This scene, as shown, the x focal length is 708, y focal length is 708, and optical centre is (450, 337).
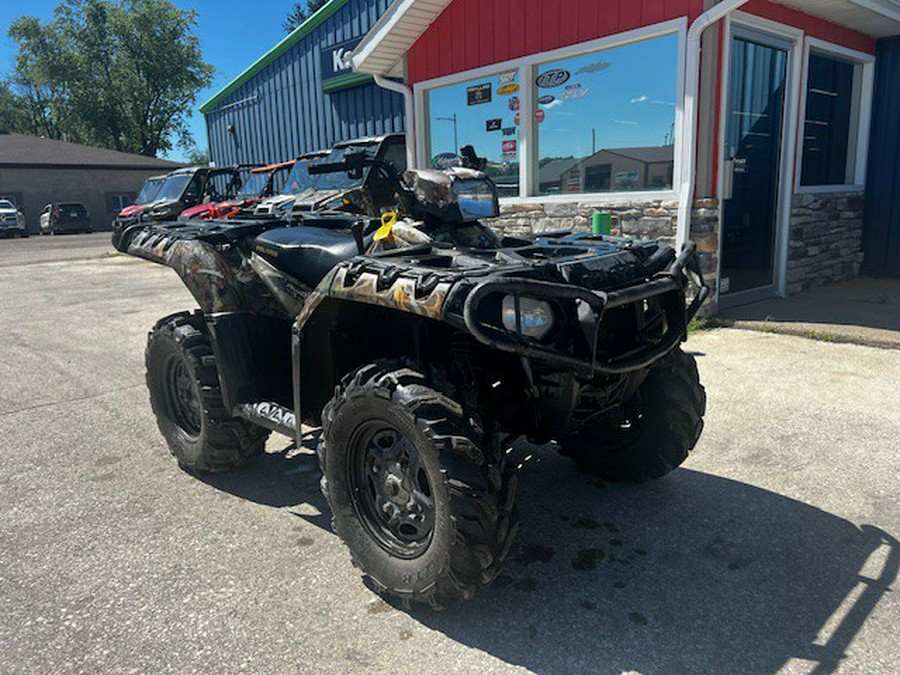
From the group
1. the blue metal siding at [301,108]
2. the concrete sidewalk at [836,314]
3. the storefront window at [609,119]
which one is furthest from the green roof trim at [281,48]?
the concrete sidewalk at [836,314]

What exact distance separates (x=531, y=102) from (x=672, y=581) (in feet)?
24.1

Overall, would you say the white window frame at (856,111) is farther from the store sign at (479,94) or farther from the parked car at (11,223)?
the parked car at (11,223)

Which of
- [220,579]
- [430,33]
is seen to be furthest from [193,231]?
[430,33]

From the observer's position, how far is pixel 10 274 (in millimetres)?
16359

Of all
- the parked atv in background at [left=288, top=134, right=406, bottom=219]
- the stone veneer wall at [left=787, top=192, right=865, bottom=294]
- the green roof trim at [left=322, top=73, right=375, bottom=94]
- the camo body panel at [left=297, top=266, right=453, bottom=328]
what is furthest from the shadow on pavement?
the green roof trim at [left=322, top=73, right=375, bottom=94]

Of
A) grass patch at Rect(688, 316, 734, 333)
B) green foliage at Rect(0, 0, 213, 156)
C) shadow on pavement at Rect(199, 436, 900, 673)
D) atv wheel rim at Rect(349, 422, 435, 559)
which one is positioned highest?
green foliage at Rect(0, 0, 213, 156)

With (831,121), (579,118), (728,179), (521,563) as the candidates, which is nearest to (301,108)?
(579,118)

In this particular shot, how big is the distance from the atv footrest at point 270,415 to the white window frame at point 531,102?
18.0ft

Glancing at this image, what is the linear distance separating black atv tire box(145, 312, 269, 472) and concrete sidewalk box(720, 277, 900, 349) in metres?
5.49

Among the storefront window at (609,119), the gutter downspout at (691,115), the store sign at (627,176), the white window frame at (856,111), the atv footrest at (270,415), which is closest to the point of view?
the atv footrest at (270,415)

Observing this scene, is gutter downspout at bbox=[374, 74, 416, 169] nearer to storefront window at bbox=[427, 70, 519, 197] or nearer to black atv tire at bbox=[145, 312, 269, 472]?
storefront window at bbox=[427, 70, 519, 197]

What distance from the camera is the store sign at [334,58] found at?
51.5 ft

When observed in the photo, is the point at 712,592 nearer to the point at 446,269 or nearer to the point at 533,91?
the point at 446,269

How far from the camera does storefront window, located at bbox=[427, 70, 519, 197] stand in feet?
30.8
